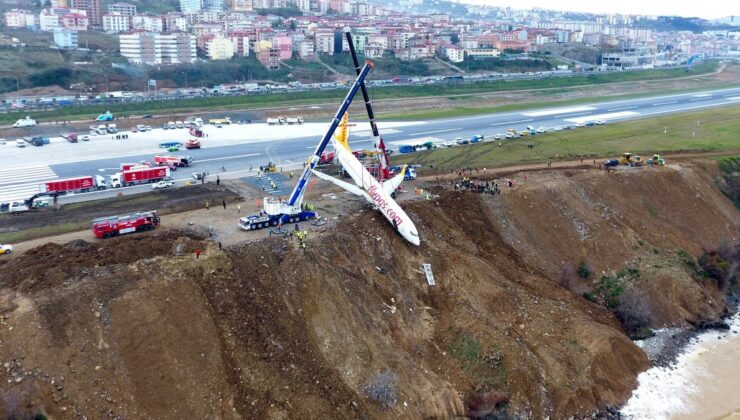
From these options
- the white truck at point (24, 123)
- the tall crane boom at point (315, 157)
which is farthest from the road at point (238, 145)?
the tall crane boom at point (315, 157)

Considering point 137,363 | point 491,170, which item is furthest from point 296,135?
point 137,363

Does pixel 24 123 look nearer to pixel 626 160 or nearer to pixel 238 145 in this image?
pixel 238 145

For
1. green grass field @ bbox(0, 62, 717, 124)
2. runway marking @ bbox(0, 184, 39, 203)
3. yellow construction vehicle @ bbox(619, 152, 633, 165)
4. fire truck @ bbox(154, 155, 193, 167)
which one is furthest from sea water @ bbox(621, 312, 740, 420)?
green grass field @ bbox(0, 62, 717, 124)

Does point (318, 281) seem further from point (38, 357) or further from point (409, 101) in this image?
point (409, 101)

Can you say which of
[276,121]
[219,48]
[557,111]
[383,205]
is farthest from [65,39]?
[383,205]

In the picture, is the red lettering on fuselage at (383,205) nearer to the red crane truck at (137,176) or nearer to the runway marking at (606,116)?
the red crane truck at (137,176)

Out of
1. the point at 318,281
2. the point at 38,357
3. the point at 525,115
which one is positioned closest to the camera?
the point at 38,357
